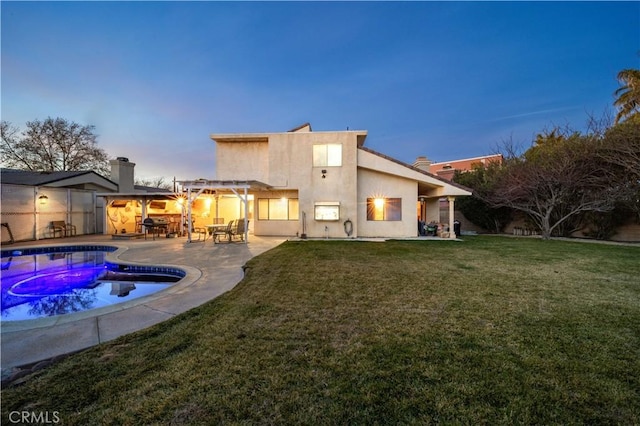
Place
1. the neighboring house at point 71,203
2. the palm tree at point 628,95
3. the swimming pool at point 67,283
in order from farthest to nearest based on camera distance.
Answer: the palm tree at point 628,95 < the neighboring house at point 71,203 < the swimming pool at point 67,283

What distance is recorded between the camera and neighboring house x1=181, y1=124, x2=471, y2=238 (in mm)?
13859

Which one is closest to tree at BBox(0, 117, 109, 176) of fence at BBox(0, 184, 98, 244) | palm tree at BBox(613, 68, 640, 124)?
fence at BBox(0, 184, 98, 244)

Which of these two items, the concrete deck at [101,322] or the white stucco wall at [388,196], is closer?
the concrete deck at [101,322]

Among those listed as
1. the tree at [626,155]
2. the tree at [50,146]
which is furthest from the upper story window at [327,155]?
the tree at [50,146]

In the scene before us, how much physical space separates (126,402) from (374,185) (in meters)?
13.4

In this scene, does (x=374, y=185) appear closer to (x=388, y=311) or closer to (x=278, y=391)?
(x=388, y=311)

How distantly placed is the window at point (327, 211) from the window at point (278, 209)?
4.18 ft

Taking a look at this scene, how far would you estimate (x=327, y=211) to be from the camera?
13984mm

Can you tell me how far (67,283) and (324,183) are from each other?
1023 centimetres

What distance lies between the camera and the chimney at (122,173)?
60.5 feet

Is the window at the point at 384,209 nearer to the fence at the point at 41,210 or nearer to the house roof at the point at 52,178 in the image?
the fence at the point at 41,210

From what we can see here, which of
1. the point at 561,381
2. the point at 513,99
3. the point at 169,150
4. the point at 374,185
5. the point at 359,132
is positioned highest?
the point at 513,99

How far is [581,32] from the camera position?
21656mm

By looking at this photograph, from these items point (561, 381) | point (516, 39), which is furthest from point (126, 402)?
point (516, 39)
